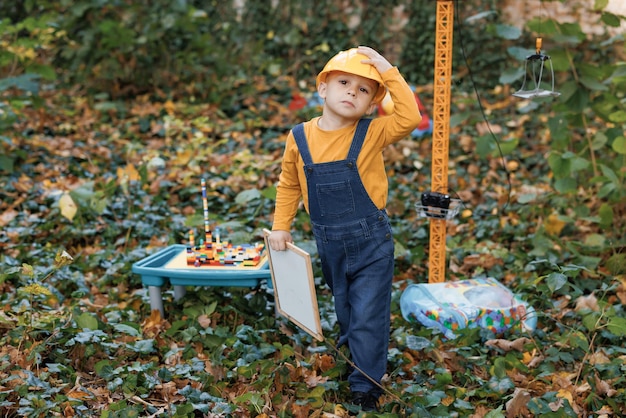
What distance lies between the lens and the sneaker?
286 centimetres

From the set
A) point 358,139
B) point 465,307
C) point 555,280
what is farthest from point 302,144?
point 465,307

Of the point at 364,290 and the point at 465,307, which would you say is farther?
the point at 465,307

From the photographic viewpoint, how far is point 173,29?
7309 millimetres

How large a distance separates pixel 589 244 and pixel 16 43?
449 centimetres

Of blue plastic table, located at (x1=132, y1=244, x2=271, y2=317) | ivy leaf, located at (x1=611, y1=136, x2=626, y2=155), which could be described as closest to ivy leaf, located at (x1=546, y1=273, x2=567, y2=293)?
blue plastic table, located at (x1=132, y1=244, x2=271, y2=317)

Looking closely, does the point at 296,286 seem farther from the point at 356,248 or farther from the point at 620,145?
the point at 620,145

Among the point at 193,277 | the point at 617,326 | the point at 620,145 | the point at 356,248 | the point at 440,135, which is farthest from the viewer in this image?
the point at 620,145

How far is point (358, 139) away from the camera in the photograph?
2758mm

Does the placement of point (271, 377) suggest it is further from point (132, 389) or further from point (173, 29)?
point (173, 29)

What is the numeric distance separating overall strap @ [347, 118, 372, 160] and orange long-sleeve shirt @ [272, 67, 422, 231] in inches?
0.6

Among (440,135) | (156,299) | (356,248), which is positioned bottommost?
(156,299)

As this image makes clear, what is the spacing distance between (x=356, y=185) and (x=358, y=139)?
184 mm

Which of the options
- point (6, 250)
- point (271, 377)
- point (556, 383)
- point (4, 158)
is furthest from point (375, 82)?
point (4, 158)

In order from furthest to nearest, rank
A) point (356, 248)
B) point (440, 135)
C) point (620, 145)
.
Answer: point (620, 145) → point (440, 135) → point (356, 248)
